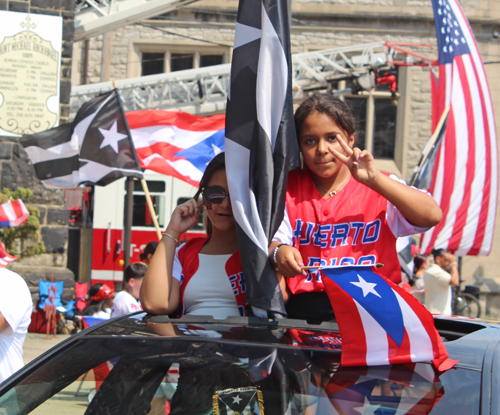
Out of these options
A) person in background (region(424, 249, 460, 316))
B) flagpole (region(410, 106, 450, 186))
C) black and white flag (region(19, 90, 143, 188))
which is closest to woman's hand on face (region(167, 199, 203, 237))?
black and white flag (region(19, 90, 143, 188))

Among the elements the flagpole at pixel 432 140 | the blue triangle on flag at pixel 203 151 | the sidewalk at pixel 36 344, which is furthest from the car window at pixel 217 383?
the flagpole at pixel 432 140

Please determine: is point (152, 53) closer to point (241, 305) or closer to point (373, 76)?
point (373, 76)

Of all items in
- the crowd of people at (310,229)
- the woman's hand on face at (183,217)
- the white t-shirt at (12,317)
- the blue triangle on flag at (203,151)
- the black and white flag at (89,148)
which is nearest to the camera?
the crowd of people at (310,229)

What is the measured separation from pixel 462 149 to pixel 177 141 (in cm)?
374

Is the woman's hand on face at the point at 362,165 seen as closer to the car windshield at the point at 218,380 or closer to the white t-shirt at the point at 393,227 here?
the white t-shirt at the point at 393,227

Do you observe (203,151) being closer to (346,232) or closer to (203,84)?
(346,232)

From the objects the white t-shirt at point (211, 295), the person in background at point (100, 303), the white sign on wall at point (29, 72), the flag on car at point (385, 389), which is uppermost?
the white sign on wall at point (29, 72)

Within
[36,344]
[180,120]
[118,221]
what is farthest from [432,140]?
[118,221]

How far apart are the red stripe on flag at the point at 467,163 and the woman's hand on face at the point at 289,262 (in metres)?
6.02

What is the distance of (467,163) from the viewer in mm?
7410

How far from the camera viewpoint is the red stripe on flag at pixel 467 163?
737 cm

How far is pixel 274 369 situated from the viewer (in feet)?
5.68

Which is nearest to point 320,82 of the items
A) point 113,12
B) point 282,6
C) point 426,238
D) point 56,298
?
point 113,12

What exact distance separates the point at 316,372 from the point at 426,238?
6.17 m
